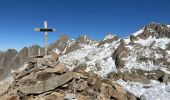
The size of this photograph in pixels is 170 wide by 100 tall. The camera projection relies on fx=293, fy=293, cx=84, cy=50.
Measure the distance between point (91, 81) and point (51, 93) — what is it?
4752 millimetres

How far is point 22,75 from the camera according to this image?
1146 inches

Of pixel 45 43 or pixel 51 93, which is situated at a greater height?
pixel 45 43

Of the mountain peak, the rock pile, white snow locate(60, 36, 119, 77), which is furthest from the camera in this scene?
the mountain peak

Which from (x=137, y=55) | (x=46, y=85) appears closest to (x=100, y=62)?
(x=137, y=55)

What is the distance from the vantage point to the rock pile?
1067 inches

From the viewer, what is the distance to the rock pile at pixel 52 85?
1067 inches

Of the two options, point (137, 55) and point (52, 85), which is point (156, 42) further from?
point (52, 85)

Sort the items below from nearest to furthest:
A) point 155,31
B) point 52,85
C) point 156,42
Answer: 1. point 52,85
2. point 156,42
3. point 155,31

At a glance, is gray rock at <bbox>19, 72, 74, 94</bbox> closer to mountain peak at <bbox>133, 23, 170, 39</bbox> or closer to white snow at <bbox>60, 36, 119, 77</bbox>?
white snow at <bbox>60, 36, 119, 77</bbox>

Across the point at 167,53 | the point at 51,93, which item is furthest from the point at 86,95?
the point at 167,53

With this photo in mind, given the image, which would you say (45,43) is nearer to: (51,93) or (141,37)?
(51,93)

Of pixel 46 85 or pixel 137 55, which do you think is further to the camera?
pixel 137 55

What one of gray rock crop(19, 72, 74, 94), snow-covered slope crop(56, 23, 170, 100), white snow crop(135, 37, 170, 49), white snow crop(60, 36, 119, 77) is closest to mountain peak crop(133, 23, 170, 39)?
snow-covered slope crop(56, 23, 170, 100)

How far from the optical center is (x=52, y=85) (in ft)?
89.7
